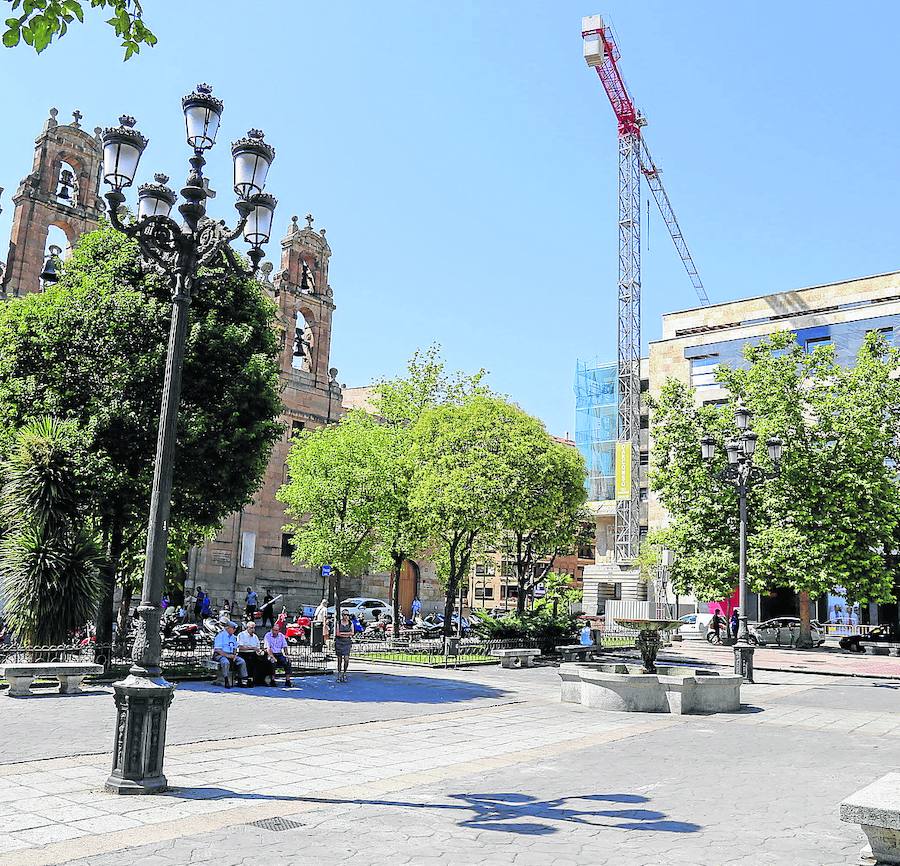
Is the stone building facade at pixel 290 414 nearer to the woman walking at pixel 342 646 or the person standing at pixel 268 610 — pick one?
the person standing at pixel 268 610

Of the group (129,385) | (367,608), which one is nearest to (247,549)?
(367,608)

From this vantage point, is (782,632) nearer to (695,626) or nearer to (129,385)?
(695,626)

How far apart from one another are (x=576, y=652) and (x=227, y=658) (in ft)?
40.5

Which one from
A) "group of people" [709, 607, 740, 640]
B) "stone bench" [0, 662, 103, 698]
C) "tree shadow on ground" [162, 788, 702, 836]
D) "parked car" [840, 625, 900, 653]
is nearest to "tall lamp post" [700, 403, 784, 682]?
"tree shadow on ground" [162, 788, 702, 836]

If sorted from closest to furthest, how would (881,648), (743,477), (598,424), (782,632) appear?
(743,477) → (881,648) → (782,632) → (598,424)

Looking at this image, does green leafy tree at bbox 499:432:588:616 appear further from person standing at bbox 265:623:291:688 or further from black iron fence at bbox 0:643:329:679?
person standing at bbox 265:623:291:688

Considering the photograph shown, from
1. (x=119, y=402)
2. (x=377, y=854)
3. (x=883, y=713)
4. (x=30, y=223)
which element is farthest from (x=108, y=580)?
(x=30, y=223)

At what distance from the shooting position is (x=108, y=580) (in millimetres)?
17188

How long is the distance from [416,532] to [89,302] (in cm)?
1595

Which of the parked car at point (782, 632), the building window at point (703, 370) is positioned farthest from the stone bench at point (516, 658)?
the building window at point (703, 370)

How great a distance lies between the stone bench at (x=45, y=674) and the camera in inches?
552

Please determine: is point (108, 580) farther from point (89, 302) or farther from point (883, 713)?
point (883, 713)

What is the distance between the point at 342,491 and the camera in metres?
33.2

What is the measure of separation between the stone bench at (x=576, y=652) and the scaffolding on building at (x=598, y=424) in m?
46.4
